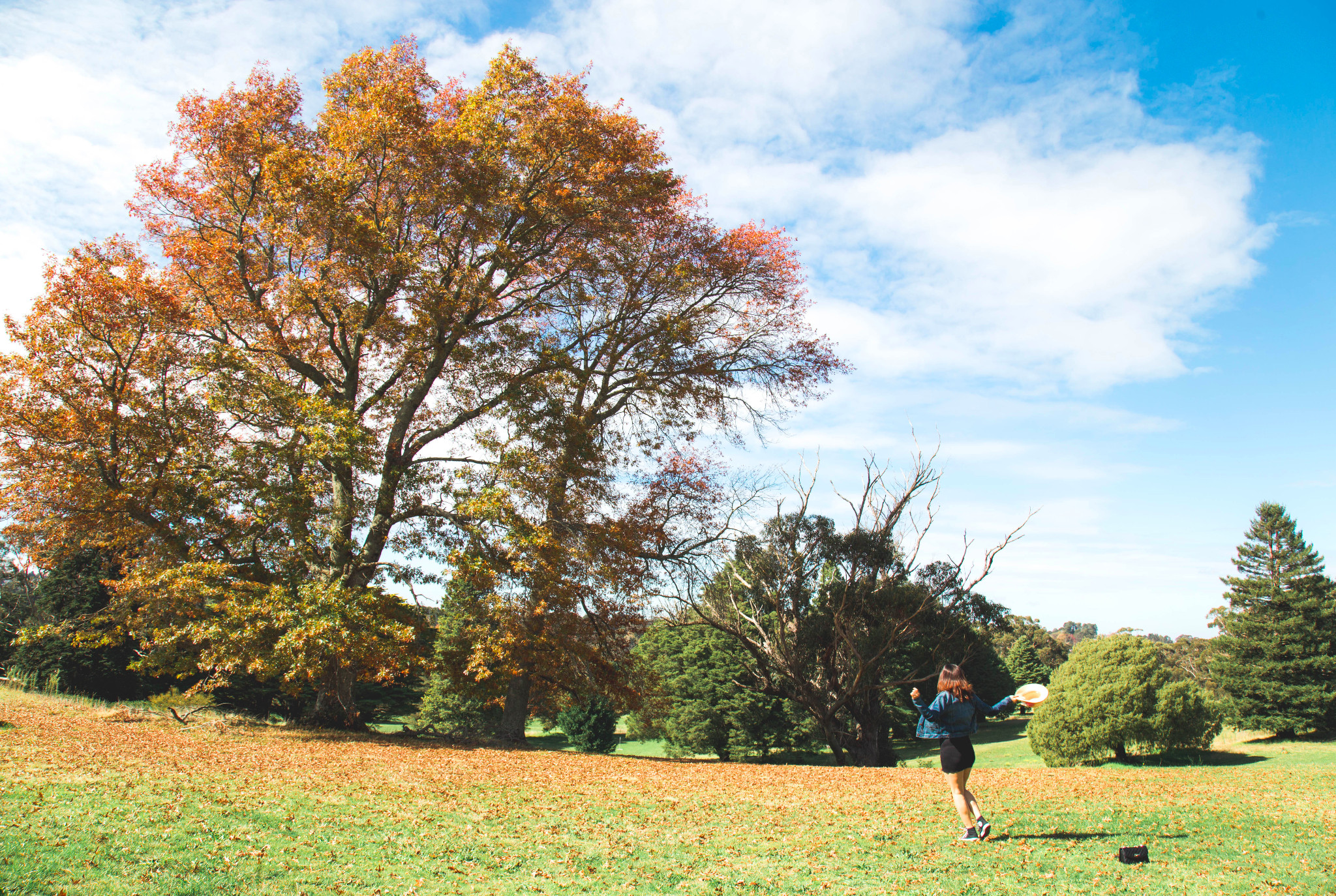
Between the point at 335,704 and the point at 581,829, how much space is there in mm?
11445

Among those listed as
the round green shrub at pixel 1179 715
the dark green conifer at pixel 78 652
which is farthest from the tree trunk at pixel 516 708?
the round green shrub at pixel 1179 715

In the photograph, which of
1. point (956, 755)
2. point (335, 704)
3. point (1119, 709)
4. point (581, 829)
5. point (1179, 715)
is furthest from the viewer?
point (1119, 709)

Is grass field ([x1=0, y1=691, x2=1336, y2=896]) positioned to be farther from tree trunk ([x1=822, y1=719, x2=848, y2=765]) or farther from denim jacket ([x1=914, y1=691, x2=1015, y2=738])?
tree trunk ([x1=822, y1=719, x2=848, y2=765])

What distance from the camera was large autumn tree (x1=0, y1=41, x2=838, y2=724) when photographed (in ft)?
43.4

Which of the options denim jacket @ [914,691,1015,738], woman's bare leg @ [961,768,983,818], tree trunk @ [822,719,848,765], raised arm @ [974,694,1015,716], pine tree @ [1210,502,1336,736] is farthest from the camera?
pine tree @ [1210,502,1336,736]

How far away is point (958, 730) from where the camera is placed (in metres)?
6.99

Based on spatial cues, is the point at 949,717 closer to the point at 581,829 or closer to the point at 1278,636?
the point at 581,829

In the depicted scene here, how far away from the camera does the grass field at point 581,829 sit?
5.38 m

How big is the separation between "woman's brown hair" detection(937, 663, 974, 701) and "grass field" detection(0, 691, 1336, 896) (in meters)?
1.35

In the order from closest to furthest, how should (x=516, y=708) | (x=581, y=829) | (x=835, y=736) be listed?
(x=581, y=829) < (x=516, y=708) < (x=835, y=736)

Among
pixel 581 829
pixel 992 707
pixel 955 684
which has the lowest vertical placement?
pixel 581 829

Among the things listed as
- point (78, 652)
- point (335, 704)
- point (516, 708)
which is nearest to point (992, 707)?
point (516, 708)

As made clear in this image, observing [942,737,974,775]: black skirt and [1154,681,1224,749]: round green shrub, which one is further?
[1154,681,1224,749]: round green shrub

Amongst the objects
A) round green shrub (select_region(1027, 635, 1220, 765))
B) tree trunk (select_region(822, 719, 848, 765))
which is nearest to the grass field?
round green shrub (select_region(1027, 635, 1220, 765))
